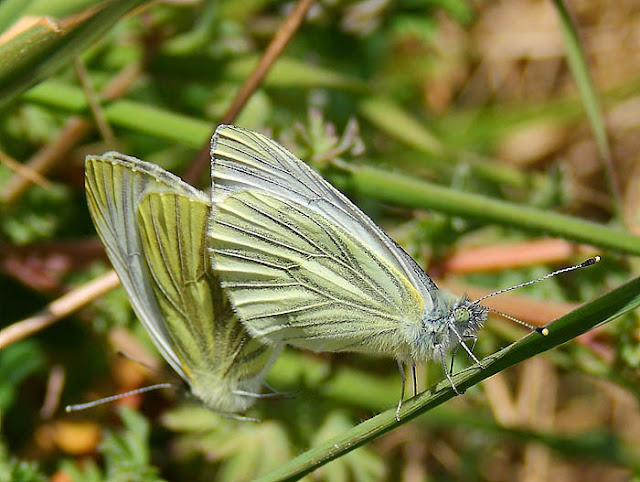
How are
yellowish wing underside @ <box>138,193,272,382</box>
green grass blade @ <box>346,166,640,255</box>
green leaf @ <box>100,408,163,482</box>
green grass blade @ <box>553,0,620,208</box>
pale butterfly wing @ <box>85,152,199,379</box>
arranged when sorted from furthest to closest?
green grass blade @ <box>553,0,620,208</box>, green leaf @ <box>100,408,163,482</box>, green grass blade @ <box>346,166,640,255</box>, yellowish wing underside @ <box>138,193,272,382</box>, pale butterfly wing @ <box>85,152,199,379</box>

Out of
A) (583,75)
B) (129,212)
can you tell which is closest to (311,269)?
(129,212)

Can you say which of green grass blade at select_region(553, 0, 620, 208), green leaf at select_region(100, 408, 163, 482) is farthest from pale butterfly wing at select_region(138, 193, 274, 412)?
green grass blade at select_region(553, 0, 620, 208)

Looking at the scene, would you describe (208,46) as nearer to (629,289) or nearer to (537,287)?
(537,287)

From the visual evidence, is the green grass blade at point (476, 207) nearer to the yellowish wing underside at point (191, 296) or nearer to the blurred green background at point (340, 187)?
the blurred green background at point (340, 187)

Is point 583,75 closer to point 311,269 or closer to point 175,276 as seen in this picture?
point 311,269

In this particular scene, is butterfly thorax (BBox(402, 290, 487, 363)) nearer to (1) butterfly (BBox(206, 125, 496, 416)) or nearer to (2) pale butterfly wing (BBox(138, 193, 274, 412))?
(1) butterfly (BBox(206, 125, 496, 416))

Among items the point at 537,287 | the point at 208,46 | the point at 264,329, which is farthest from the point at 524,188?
the point at 264,329
